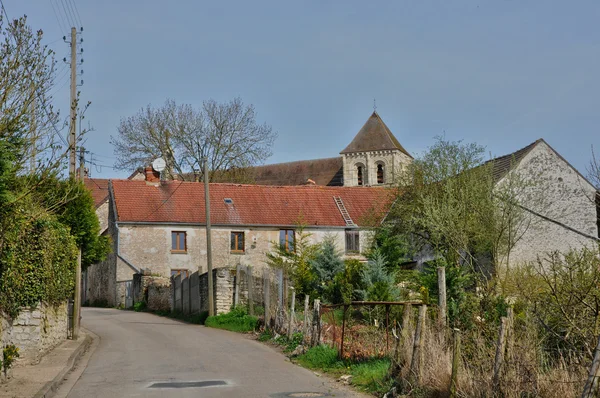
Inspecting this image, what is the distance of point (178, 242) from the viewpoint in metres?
42.1

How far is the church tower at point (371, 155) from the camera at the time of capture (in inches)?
3162

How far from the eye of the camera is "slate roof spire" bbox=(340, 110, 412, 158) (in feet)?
265

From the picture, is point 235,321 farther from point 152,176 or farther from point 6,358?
point 152,176

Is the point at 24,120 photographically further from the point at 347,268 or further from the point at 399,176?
the point at 399,176

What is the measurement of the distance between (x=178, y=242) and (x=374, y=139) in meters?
43.9

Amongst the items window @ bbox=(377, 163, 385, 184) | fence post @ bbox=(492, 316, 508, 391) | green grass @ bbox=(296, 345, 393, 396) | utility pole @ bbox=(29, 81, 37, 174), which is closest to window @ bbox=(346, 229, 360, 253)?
green grass @ bbox=(296, 345, 393, 396)

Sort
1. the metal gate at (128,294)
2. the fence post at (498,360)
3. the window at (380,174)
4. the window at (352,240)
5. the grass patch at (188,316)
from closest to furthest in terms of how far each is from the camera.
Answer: the fence post at (498,360), the grass patch at (188,316), the metal gate at (128,294), the window at (352,240), the window at (380,174)

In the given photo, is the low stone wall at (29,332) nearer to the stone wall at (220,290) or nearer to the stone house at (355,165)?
the stone wall at (220,290)

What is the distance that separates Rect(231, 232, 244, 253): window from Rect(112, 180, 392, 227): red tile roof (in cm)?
74

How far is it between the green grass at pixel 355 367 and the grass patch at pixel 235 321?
317 inches

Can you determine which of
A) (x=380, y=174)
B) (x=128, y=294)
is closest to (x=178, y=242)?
(x=128, y=294)

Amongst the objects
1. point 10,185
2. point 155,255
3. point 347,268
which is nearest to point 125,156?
point 155,255

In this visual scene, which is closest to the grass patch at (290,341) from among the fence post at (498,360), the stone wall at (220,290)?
the stone wall at (220,290)

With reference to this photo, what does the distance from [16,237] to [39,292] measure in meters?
1.89
